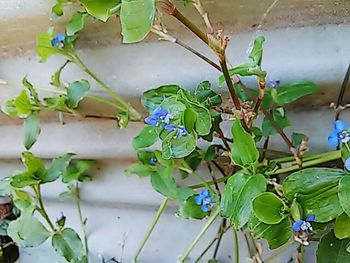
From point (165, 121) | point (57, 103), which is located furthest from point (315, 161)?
point (57, 103)

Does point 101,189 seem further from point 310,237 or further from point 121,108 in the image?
point 310,237

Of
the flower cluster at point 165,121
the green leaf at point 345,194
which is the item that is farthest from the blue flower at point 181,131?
the green leaf at point 345,194

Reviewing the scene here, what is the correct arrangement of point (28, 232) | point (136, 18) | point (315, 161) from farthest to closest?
1. point (28, 232)
2. point (315, 161)
3. point (136, 18)

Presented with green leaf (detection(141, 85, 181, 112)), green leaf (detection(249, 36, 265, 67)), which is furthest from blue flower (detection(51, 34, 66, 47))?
green leaf (detection(249, 36, 265, 67))

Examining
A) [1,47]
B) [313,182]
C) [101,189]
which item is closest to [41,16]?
[1,47]

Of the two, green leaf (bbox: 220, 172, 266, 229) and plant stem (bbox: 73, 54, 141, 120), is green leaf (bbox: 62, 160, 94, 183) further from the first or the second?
green leaf (bbox: 220, 172, 266, 229)

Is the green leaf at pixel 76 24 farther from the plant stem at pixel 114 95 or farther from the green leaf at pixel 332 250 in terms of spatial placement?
the green leaf at pixel 332 250

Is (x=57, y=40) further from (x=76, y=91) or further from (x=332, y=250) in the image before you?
(x=332, y=250)
